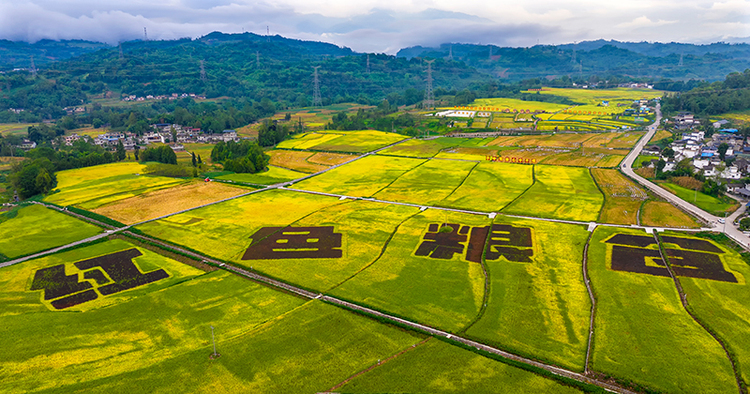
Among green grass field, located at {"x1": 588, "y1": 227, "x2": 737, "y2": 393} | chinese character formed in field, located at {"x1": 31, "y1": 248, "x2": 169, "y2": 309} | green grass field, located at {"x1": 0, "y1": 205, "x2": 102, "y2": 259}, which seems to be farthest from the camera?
green grass field, located at {"x1": 0, "y1": 205, "x2": 102, "y2": 259}

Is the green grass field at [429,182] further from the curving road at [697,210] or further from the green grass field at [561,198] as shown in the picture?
the curving road at [697,210]

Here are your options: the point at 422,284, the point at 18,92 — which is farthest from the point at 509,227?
the point at 18,92

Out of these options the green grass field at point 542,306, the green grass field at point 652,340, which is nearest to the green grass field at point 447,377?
the green grass field at point 542,306

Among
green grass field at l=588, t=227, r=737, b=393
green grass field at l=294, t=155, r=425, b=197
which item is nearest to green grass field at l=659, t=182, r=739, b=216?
green grass field at l=588, t=227, r=737, b=393

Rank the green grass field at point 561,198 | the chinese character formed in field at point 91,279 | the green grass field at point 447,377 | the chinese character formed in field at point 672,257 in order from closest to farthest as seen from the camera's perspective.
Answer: the green grass field at point 447,377 → the chinese character formed in field at point 91,279 → the chinese character formed in field at point 672,257 → the green grass field at point 561,198

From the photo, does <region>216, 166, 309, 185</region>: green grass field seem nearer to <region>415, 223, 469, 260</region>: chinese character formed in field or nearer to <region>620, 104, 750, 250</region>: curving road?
<region>415, 223, 469, 260</region>: chinese character formed in field

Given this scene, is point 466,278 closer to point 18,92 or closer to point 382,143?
point 382,143
